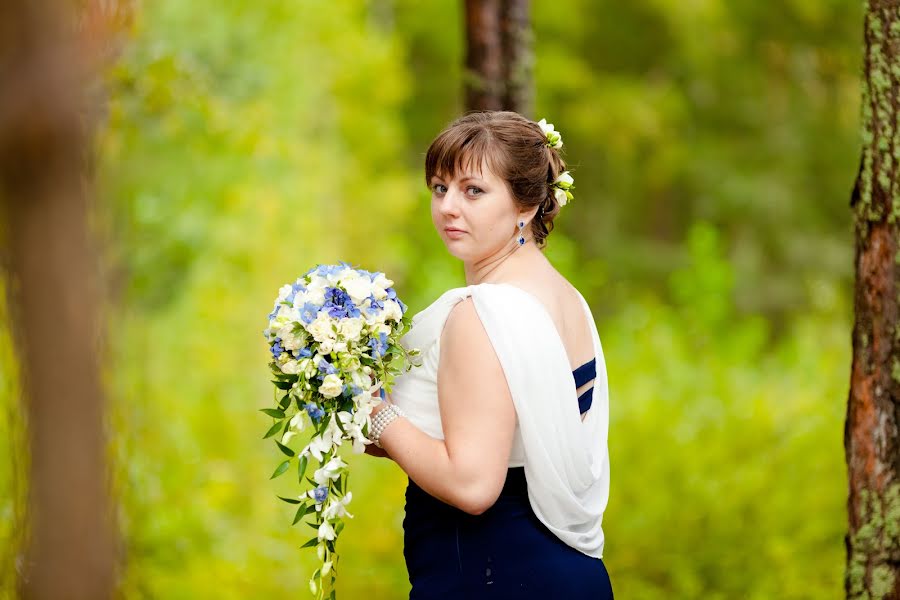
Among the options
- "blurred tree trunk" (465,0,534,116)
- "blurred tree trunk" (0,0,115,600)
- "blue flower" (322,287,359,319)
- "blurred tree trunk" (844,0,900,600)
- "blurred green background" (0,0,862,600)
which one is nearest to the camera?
"blurred tree trunk" (0,0,115,600)

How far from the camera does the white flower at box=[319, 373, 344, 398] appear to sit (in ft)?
7.67

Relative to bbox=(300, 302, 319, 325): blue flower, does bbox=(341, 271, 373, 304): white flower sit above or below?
above

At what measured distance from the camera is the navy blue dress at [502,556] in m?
2.45

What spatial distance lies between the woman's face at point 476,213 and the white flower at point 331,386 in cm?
42

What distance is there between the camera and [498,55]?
479 cm

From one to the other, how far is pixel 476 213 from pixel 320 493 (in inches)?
30.1

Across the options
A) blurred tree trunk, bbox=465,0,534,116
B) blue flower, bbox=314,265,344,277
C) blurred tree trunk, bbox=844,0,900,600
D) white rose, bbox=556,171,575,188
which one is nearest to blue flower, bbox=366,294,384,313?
blue flower, bbox=314,265,344,277

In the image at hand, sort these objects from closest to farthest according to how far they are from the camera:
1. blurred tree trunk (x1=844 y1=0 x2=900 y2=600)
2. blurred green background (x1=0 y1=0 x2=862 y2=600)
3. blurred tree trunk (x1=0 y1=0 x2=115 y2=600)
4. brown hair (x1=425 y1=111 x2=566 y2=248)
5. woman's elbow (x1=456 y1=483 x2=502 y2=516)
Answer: blurred tree trunk (x1=0 y1=0 x2=115 y2=600), woman's elbow (x1=456 y1=483 x2=502 y2=516), brown hair (x1=425 y1=111 x2=566 y2=248), blurred tree trunk (x1=844 y1=0 x2=900 y2=600), blurred green background (x1=0 y1=0 x2=862 y2=600)

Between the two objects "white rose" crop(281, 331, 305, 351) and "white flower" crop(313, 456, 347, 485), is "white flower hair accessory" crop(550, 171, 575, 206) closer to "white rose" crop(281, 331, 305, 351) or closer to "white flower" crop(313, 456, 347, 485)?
"white rose" crop(281, 331, 305, 351)

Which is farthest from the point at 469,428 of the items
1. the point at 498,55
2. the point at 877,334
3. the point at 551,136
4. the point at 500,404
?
the point at 498,55

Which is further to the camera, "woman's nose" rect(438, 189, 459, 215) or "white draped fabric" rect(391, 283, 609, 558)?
"woman's nose" rect(438, 189, 459, 215)

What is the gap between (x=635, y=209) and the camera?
75.5 ft

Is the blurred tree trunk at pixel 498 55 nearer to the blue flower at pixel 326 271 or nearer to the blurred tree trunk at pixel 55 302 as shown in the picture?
the blue flower at pixel 326 271

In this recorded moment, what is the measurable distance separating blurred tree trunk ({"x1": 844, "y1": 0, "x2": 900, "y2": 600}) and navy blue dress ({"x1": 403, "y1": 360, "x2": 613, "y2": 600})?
878 millimetres
